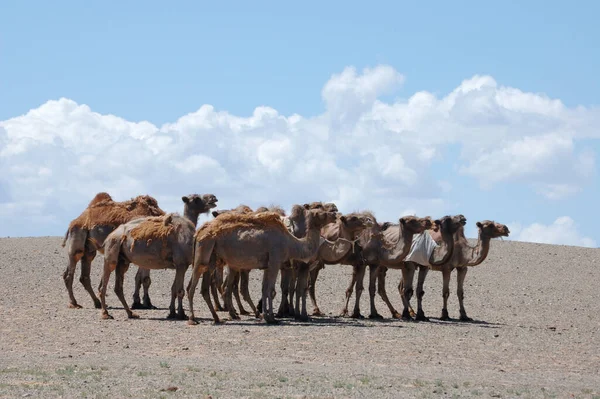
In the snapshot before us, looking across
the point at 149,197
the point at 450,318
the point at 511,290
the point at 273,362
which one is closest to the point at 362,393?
the point at 273,362

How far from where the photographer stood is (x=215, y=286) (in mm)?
22938

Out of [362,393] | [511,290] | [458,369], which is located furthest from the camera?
[511,290]

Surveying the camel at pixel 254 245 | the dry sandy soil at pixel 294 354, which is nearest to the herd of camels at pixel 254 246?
the camel at pixel 254 245

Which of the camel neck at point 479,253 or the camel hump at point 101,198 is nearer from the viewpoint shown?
the camel neck at point 479,253

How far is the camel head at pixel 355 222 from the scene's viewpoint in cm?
2191

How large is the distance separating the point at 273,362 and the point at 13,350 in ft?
14.5

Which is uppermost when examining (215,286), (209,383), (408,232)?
(408,232)

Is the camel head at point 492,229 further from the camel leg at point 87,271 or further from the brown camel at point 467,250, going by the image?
the camel leg at point 87,271

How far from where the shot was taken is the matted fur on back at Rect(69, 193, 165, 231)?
2409cm

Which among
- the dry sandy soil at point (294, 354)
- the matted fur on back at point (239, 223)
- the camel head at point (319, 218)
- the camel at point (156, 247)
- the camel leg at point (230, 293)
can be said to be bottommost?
the dry sandy soil at point (294, 354)

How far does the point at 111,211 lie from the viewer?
79.9 ft

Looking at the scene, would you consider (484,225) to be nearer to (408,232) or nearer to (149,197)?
(408,232)

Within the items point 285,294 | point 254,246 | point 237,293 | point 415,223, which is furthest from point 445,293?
point 254,246

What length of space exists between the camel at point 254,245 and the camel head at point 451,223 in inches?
160
